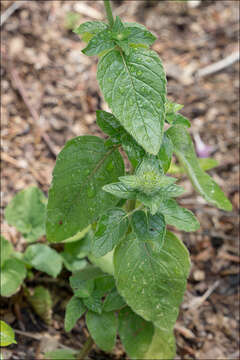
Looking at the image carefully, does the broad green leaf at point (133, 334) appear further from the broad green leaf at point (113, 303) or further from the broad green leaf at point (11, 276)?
the broad green leaf at point (11, 276)

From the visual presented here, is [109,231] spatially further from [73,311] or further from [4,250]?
[4,250]

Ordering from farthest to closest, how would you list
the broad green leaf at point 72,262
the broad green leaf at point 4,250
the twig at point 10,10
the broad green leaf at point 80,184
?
1. the twig at point 10,10
2. the broad green leaf at point 72,262
3. the broad green leaf at point 4,250
4. the broad green leaf at point 80,184

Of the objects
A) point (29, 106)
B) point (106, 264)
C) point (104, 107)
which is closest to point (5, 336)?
point (106, 264)

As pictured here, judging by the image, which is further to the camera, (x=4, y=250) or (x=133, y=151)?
(x=4, y=250)

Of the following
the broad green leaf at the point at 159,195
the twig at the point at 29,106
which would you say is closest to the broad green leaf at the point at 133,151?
the broad green leaf at the point at 159,195

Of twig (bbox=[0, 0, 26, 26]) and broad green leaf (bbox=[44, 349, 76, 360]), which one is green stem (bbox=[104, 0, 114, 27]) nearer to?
broad green leaf (bbox=[44, 349, 76, 360])

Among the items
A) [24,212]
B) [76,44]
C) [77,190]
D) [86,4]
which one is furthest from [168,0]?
[77,190]

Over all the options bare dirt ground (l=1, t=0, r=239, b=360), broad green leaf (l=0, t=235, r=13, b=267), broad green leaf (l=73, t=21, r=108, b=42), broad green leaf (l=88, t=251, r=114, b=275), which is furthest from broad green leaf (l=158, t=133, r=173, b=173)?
bare dirt ground (l=1, t=0, r=239, b=360)
